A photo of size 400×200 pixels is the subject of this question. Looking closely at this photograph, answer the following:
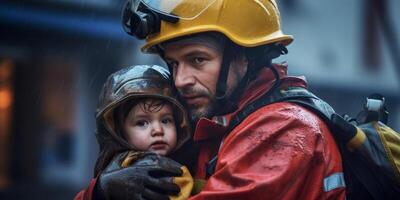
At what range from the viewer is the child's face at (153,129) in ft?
11.2

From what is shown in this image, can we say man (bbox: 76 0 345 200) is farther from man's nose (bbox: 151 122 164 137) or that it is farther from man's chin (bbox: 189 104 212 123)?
man's nose (bbox: 151 122 164 137)

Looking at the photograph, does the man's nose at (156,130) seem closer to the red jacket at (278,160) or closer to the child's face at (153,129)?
the child's face at (153,129)

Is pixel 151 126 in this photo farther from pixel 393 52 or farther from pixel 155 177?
pixel 393 52

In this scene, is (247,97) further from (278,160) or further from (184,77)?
(278,160)

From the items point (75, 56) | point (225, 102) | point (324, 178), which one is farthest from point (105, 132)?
point (75, 56)

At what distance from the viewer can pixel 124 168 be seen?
3.24 meters

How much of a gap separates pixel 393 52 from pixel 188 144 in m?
16.5

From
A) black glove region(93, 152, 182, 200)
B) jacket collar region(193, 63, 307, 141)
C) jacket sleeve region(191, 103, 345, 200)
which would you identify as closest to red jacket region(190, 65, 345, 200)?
jacket sleeve region(191, 103, 345, 200)

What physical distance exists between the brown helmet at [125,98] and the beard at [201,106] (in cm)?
7

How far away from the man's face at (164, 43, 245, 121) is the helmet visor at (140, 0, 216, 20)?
4.9 inches

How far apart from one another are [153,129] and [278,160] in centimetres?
77

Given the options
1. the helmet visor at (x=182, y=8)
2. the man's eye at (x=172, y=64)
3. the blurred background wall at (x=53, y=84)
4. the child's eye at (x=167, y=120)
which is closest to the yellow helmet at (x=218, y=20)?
the helmet visor at (x=182, y=8)

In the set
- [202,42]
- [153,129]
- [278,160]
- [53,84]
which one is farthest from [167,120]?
[53,84]

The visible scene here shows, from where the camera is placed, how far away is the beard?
328cm
